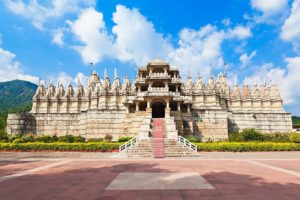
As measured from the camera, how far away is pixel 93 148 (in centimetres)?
2725

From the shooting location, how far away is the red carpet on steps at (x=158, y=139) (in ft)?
76.1

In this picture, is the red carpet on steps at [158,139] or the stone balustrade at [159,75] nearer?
the red carpet on steps at [158,139]

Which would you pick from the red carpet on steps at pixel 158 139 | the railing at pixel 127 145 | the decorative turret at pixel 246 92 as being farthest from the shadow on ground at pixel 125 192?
the decorative turret at pixel 246 92

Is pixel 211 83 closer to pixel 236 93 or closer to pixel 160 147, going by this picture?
pixel 236 93

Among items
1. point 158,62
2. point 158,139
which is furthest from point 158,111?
point 158,139

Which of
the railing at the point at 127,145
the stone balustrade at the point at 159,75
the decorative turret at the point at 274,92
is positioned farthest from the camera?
the decorative turret at the point at 274,92

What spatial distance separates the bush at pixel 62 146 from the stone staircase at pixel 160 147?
9.35 feet

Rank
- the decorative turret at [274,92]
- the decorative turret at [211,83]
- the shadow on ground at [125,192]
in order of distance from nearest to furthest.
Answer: the shadow on ground at [125,192] → the decorative turret at [211,83] → the decorative turret at [274,92]

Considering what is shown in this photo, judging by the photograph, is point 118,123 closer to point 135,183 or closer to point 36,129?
point 36,129

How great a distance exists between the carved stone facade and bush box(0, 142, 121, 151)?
4.56 metres

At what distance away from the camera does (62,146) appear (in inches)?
1093

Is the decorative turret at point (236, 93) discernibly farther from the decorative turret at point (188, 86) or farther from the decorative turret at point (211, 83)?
the decorative turret at point (188, 86)

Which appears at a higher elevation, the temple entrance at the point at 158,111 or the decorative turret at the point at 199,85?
the decorative turret at the point at 199,85

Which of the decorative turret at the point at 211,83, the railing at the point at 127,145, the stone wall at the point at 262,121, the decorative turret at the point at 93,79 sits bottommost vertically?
the railing at the point at 127,145
